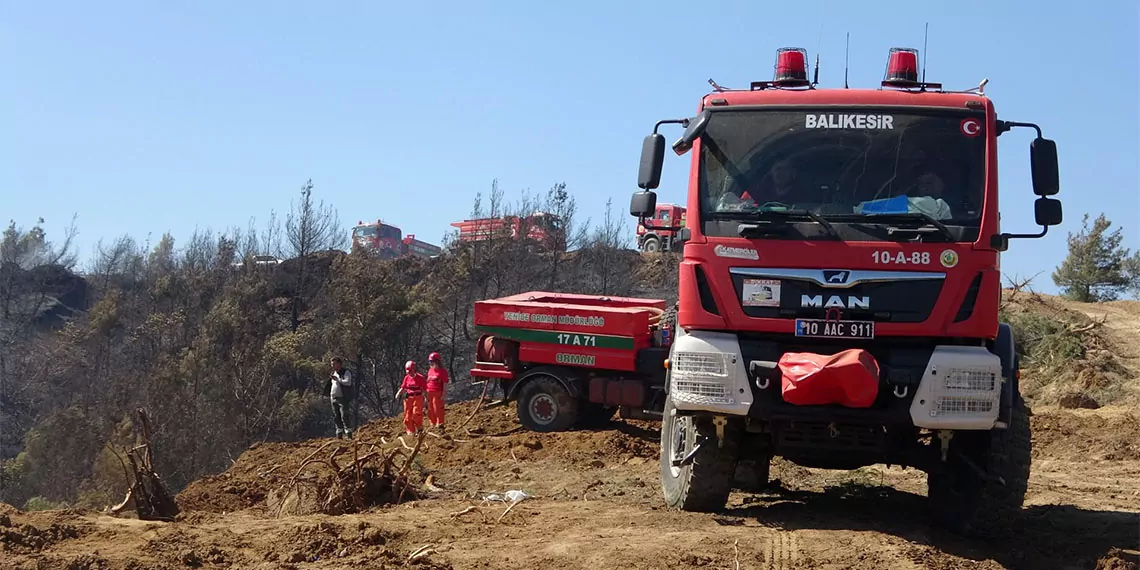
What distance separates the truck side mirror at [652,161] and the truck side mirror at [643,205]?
66mm

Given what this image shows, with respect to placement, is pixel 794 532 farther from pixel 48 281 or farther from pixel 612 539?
pixel 48 281

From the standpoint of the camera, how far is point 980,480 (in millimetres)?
7816

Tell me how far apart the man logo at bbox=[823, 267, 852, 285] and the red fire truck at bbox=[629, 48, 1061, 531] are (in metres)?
0.01

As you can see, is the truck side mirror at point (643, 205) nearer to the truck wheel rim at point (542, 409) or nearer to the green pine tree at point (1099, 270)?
the truck wheel rim at point (542, 409)

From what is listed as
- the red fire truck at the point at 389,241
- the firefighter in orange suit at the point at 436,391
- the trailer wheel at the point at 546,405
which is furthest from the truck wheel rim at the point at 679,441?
the red fire truck at the point at 389,241

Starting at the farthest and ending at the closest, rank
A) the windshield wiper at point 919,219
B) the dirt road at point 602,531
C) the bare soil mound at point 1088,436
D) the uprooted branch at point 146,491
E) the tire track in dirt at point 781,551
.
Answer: the bare soil mound at point 1088,436
the uprooted branch at point 146,491
the windshield wiper at point 919,219
the dirt road at point 602,531
the tire track in dirt at point 781,551

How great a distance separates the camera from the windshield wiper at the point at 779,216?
24.2 feet

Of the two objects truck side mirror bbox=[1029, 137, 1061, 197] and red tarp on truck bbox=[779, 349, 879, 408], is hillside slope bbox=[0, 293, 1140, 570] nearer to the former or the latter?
red tarp on truck bbox=[779, 349, 879, 408]

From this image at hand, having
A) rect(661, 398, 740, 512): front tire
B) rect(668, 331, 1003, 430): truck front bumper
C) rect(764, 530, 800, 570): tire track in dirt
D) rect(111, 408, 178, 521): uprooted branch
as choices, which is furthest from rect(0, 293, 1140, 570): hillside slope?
rect(668, 331, 1003, 430): truck front bumper

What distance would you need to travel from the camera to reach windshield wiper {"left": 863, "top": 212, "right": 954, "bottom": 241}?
728 centimetres

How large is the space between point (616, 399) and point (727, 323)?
8.32 meters

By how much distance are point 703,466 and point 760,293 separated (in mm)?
1468

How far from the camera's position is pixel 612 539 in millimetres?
7355

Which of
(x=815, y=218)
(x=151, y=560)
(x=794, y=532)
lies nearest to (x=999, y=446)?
(x=794, y=532)
